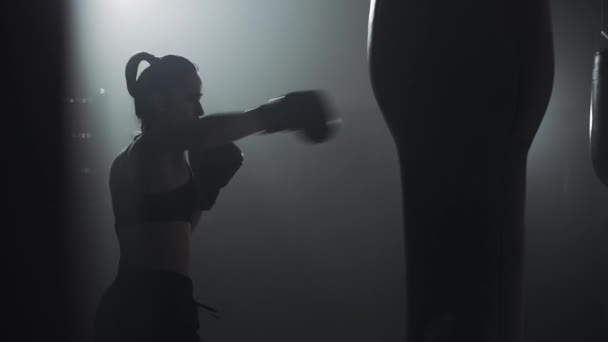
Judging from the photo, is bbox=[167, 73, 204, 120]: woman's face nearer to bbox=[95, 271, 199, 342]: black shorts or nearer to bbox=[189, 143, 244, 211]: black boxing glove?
bbox=[189, 143, 244, 211]: black boxing glove

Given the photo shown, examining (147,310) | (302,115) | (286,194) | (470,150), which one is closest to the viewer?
(470,150)

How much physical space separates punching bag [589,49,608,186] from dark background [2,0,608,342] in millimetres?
1330

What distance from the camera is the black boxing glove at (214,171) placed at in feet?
3.77

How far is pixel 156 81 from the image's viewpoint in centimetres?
103

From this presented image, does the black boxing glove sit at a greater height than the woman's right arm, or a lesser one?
lesser

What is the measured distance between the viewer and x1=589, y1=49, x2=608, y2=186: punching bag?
3.22ft

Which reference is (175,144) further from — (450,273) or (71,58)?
(71,58)

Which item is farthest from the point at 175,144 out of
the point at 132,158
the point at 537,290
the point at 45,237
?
the point at 537,290

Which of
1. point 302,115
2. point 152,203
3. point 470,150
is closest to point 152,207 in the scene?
point 152,203

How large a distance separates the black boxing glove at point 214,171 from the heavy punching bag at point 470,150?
2.51 feet

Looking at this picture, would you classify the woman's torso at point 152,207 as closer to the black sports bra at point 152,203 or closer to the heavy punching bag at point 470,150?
the black sports bra at point 152,203

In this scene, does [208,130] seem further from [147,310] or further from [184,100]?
[147,310]

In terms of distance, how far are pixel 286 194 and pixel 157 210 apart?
167 centimetres

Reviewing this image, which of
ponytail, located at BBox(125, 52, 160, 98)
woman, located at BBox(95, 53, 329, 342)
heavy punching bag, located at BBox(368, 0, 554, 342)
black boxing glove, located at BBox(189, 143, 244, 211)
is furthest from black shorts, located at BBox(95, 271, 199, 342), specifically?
heavy punching bag, located at BBox(368, 0, 554, 342)
